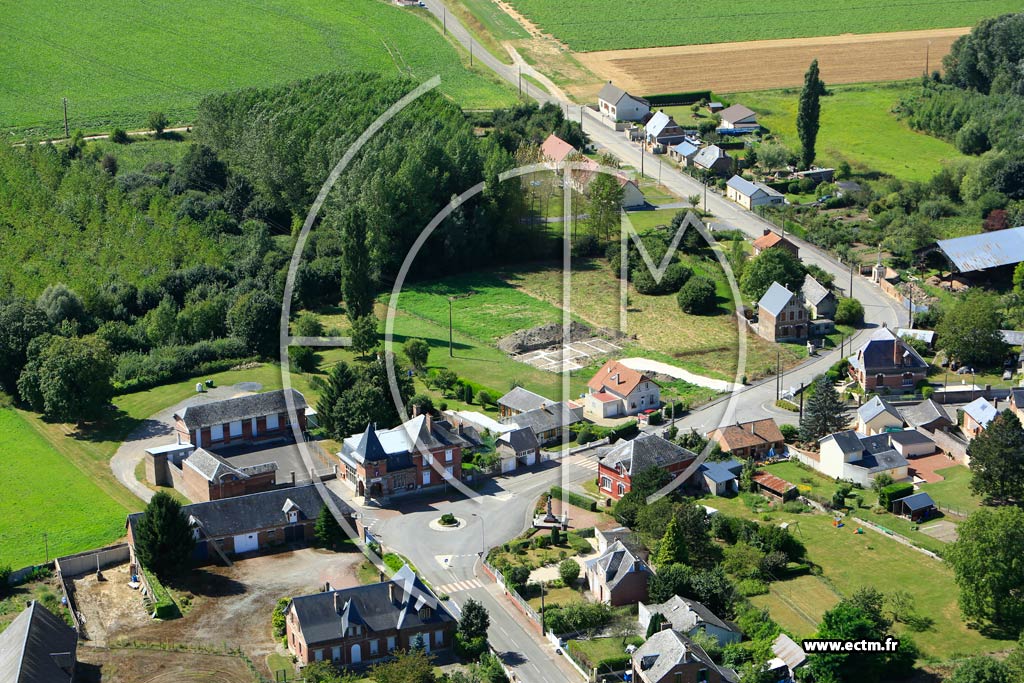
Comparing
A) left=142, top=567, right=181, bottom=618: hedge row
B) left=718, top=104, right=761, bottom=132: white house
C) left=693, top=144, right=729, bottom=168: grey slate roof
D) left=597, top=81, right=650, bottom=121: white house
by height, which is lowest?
left=142, top=567, right=181, bottom=618: hedge row

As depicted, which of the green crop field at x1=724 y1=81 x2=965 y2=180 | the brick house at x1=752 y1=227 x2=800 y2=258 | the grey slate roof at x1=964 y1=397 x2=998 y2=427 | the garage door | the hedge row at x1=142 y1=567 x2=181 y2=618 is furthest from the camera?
the green crop field at x1=724 y1=81 x2=965 y2=180

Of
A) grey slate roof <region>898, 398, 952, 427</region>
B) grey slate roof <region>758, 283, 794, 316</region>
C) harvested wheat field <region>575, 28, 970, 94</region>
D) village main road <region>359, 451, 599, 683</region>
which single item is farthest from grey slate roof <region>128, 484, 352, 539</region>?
harvested wheat field <region>575, 28, 970, 94</region>

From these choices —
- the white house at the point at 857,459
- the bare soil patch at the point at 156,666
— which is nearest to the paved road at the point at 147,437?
the bare soil patch at the point at 156,666

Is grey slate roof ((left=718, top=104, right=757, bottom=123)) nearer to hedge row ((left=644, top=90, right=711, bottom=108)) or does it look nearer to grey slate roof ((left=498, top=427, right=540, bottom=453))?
hedge row ((left=644, top=90, right=711, bottom=108))

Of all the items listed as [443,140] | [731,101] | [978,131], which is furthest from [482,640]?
[731,101]

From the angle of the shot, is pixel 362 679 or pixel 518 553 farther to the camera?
pixel 518 553

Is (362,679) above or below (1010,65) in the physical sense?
below

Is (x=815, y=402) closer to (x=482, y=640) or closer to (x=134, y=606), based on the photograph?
(x=482, y=640)

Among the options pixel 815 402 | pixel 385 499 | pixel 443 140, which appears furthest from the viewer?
pixel 443 140
